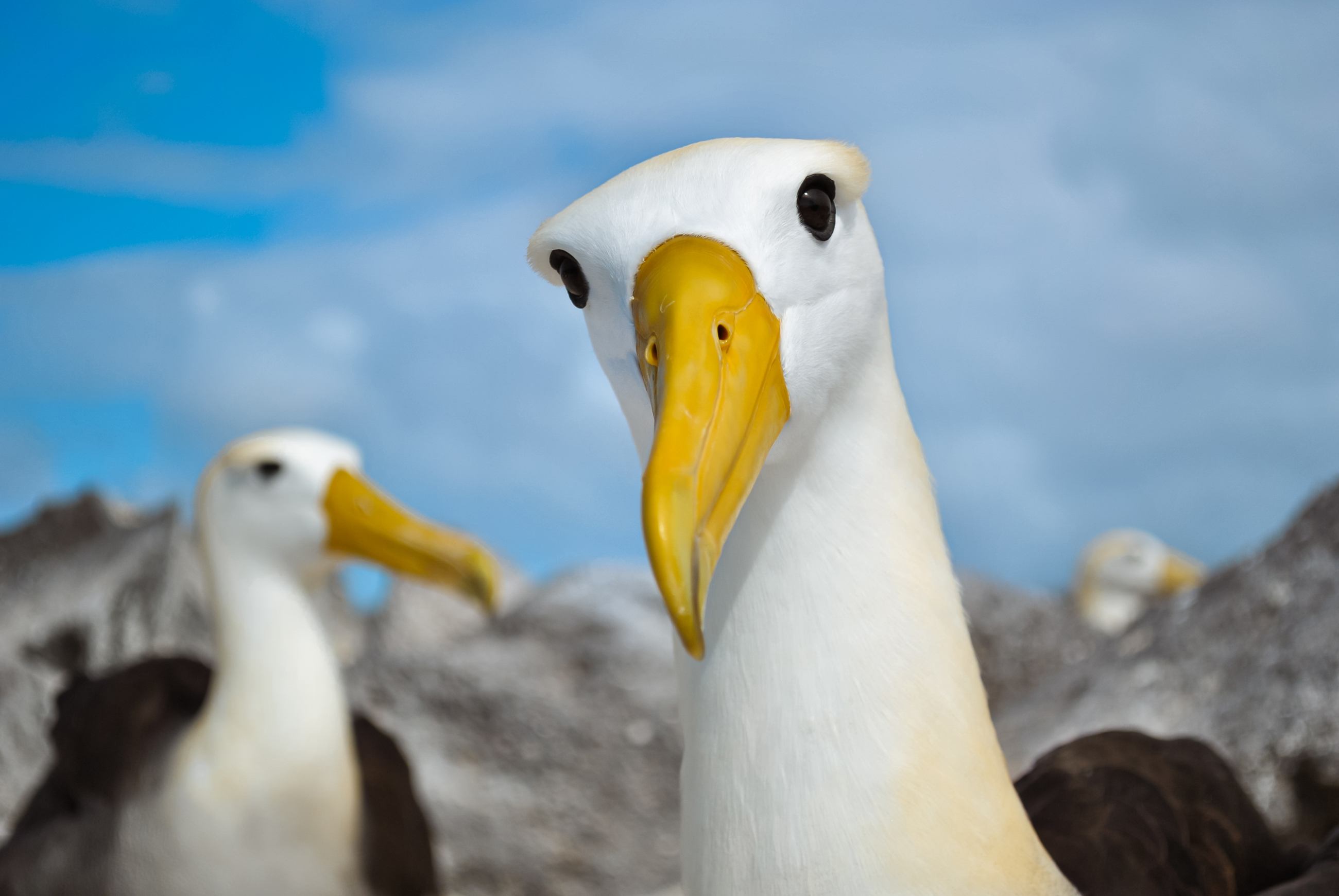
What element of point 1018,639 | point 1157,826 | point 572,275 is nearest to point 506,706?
point 1018,639

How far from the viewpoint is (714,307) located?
113 centimetres

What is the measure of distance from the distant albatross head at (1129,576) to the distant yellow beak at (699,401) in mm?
9140

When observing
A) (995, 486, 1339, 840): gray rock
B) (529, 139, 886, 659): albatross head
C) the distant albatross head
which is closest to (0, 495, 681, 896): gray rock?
(995, 486, 1339, 840): gray rock

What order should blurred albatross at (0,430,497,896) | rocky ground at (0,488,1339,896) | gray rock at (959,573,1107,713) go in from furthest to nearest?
gray rock at (959,573,1107,713) < blurred albatross at (0,430,497,896) < rocky ground at (0,488,1339,896)

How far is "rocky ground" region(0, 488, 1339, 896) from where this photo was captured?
272 cm

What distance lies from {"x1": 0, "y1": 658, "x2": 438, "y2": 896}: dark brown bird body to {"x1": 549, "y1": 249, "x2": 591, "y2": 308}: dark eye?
269 cm

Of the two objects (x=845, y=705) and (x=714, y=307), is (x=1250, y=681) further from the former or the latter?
(x=714, y=307)

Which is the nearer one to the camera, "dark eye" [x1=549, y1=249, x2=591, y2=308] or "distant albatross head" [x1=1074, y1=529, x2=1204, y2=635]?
"dark eye" [x1=549, y1=249, x2=591, y2=308]

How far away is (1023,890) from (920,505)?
0.46 meters

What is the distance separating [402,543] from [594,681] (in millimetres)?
1609

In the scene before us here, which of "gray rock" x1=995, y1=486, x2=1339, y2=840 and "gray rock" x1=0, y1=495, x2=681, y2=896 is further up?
"gray rock" x1=0, y1=495, x2=681, y2=896

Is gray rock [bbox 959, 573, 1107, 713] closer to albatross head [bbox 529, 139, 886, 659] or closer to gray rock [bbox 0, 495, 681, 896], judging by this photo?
gray rock [bbox 0, 495, 681, 896]

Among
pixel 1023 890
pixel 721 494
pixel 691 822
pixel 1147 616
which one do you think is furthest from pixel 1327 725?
pixel 721 494

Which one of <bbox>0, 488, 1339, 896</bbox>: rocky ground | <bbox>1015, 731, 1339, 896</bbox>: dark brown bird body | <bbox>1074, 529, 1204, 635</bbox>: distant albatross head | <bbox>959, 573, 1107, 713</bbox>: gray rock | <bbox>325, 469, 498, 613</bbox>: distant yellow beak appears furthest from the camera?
<bbox>1074, 529, 1204, 635</bbox>: distant albatross head
